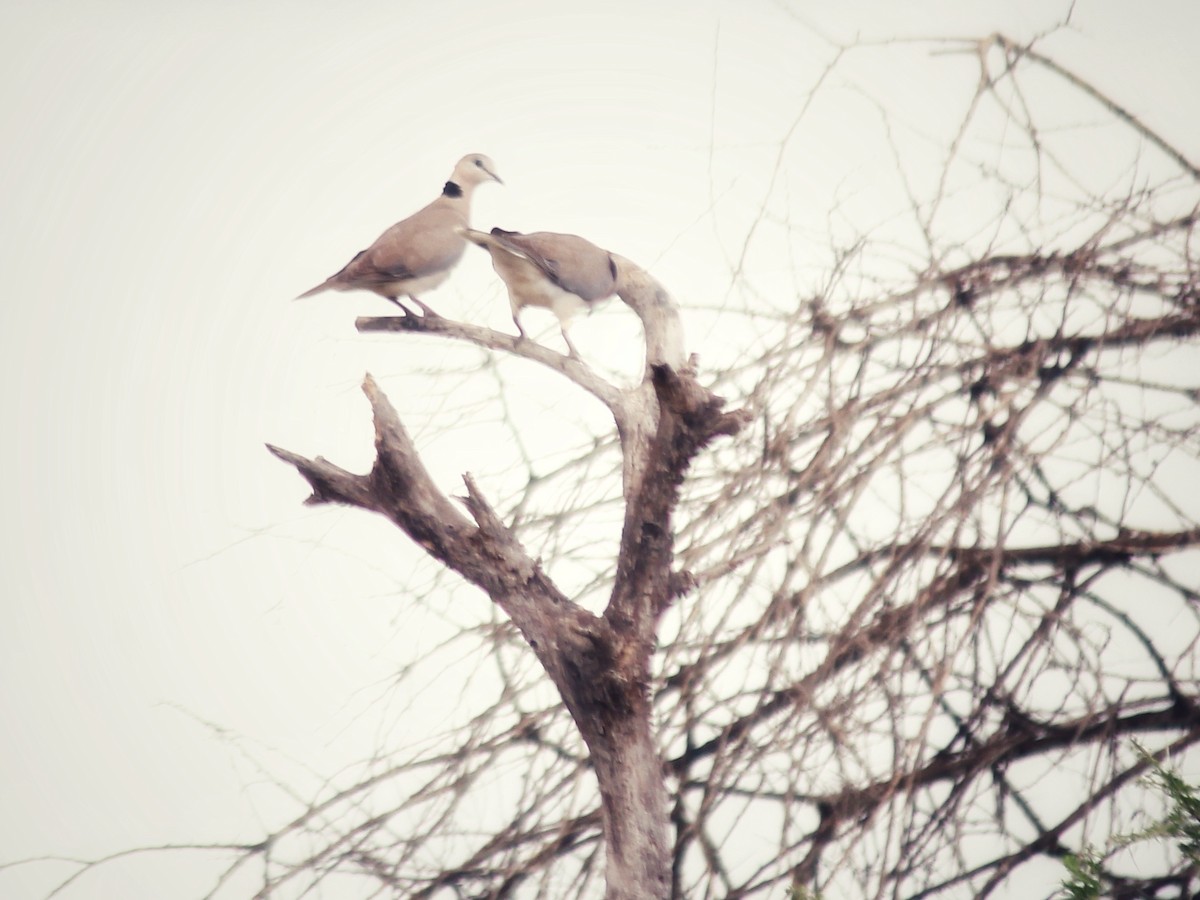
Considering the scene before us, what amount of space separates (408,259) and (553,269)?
0.60 ft

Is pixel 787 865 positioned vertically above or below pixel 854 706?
below

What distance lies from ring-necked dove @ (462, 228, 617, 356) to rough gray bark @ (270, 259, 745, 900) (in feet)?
0.85

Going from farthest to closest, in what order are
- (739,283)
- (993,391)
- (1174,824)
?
(739,283), (993,391), (1174,824)

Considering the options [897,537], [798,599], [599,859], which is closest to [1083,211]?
[897,537]

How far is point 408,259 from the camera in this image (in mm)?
1363

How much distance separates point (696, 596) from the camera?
4.82ft

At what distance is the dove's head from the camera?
5.24ft

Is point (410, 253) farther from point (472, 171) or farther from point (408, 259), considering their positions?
point (472, 171)

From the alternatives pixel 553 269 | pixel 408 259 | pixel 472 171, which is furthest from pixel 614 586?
pixel 472 171

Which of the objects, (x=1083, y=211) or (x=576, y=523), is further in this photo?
(x=1083, y=211)

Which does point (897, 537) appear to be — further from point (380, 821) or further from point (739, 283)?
point (380, 821)

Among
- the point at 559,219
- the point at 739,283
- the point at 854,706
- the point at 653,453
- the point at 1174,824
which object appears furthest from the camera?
the point at 559,219

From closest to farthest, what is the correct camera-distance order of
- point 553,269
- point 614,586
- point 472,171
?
point 614,586 < point 553,269 < point 472,171

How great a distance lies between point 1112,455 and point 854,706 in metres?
0.42
